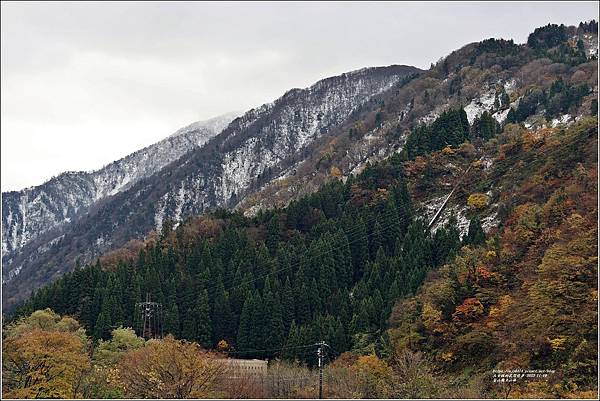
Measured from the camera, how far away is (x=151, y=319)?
85.2m

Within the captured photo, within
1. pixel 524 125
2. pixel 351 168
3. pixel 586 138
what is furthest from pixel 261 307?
pixel 351 168

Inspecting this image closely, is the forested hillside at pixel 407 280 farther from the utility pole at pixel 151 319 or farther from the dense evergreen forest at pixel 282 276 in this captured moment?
the utility pole at pixel 151 319

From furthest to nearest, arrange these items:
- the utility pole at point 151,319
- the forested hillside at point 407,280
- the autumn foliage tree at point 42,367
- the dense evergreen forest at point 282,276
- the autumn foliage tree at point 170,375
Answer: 1. the utility pole at point 151,319
2. the dense evergreen forest at point 282,276
3. the autumn foliage tree at point 42,367
4. the autumn foliage tree at point 170,375
5. the forested hillside at point 407,280

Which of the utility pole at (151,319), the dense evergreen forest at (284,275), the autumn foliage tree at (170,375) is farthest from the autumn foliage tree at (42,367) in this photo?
the utility pole at (151,319)

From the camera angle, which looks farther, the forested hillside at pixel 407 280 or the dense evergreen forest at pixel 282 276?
the dense evergreen forest at pixel 282 276

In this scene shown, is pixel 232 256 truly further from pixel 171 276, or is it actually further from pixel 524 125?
pixel 524 125

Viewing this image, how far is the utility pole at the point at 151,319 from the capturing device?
8131 centimetres

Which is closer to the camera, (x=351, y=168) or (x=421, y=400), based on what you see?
(x=421, y=400)

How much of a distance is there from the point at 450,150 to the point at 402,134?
5206 centimetres

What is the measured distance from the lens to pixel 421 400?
134ft

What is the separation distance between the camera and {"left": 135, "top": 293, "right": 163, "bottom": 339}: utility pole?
81312mm

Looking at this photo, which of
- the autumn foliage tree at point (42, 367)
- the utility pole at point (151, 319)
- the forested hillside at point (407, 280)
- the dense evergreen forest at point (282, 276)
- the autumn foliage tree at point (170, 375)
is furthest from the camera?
the utility pole at point (151, 319)

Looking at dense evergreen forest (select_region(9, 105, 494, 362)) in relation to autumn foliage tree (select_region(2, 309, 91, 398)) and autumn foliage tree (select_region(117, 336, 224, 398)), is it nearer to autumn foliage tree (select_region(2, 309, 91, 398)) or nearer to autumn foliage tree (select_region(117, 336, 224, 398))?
autumn foliage tree (select_region(117, 336, 224, 398))

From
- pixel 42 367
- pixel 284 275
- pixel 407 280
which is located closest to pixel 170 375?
pixel 42 367
